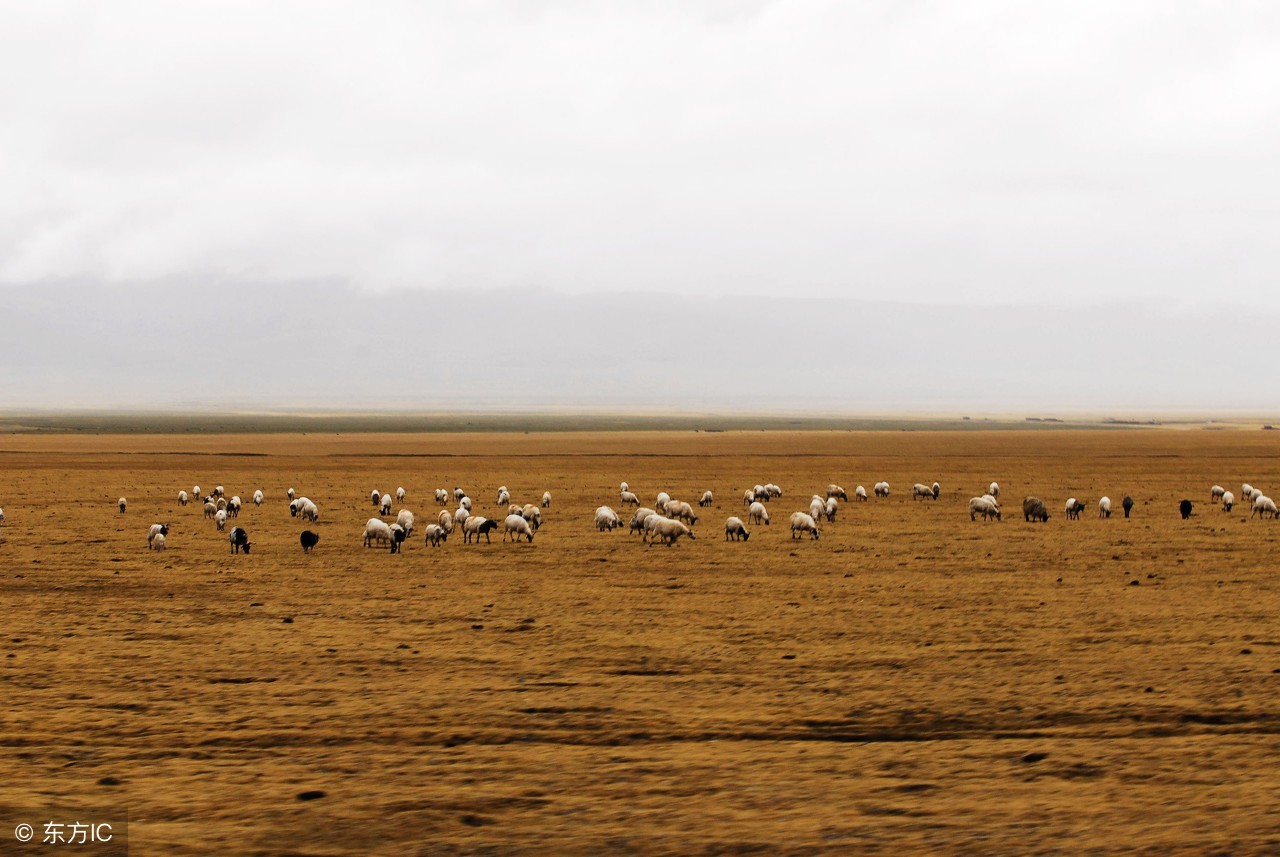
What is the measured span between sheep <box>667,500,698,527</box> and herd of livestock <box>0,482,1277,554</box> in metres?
0.03

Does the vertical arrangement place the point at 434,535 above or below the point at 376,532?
below

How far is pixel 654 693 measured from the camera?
11844 mm

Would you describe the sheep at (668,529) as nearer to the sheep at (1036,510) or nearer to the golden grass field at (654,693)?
the golden grass field at (654,693)

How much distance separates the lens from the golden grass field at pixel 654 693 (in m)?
8.09

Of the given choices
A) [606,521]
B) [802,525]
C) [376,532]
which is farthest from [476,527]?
[802,525]

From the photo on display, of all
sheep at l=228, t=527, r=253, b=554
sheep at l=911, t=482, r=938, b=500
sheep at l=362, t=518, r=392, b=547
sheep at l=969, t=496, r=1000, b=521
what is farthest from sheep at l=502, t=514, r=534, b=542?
sheep at l=911, t=482, r=938, b=500

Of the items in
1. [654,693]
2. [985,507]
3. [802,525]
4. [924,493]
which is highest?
[985,507]

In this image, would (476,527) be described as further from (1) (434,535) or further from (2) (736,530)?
(2) (736,530)

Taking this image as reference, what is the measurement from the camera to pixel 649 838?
25.3ft

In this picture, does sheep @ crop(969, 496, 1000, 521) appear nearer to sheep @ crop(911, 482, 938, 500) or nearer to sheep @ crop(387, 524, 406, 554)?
sheep @ crop(911, 482, 938, 500)

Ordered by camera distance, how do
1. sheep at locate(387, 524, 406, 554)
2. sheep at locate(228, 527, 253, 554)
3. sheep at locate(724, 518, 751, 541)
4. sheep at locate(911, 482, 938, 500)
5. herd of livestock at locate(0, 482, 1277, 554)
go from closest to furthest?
sheep at locate(228, 527, 253, 554) → sheep at locate(387, 524, 406, 554) → herd of livestock at locate(0, 482, 1277, 554) → sheep at locate(724, 518, 751, 541) → sheep at locate(911, 482, 938, 500)

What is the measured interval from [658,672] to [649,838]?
5166 mm

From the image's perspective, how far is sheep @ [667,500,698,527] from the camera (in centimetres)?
3061

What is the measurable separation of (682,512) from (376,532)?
29.4 ft
